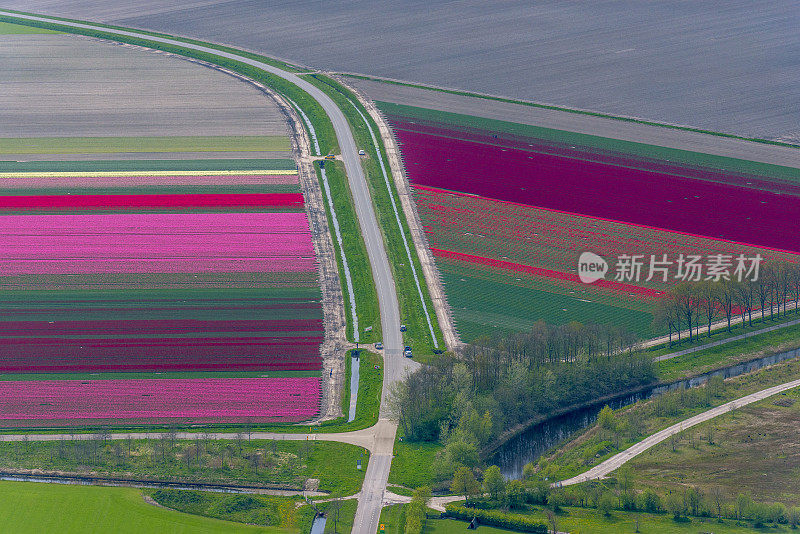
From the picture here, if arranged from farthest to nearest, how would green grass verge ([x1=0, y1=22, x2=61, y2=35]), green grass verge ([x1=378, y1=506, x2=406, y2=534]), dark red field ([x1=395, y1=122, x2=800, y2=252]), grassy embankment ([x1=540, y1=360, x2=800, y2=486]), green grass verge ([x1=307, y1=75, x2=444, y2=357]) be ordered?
green grass verge ([x1=0, y1=22, x2=61, y2=35]), dark red field ([x1=395, y1=122, x2=800, y2=252]), green grass verge ([x1=307, y1=75, x2=444, y2=357]), grassy embankment ([x1=540, y1=360, x2=800, y2=486]), green grass verge ([x1=378, y1=506, x2=406, y2=534])

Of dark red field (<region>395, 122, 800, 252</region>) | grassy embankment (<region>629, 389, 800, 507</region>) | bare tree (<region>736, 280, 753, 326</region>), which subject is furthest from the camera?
dark red field (<region>395, 122, 800, 252</region>)

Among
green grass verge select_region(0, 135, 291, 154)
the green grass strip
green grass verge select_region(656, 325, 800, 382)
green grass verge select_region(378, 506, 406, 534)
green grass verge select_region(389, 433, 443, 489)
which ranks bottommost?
green grass verge select_region(378, 506, 406, 534)

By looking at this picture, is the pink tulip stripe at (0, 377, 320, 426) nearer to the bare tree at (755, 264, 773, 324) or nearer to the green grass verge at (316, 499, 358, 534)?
the green grass verge at (316, 499, 358, 534)

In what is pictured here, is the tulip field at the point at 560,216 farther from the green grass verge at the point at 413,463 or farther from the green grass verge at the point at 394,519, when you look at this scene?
the green grass verge at the point at 394,519

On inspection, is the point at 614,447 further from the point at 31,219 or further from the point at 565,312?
the point at 31,219

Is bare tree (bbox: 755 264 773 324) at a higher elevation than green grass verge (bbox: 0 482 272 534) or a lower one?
higher

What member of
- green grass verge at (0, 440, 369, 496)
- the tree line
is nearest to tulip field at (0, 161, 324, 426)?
green grass verge at (0, 440, 369, 496)

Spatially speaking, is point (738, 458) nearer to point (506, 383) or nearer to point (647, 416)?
point (647, 416)
